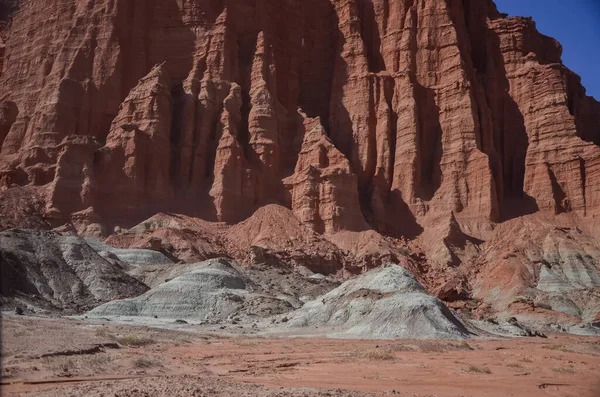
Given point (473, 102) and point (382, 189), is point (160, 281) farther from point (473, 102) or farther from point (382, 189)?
point (473, 102)

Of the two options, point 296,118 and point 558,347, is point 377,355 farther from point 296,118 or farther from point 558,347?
point 296,118

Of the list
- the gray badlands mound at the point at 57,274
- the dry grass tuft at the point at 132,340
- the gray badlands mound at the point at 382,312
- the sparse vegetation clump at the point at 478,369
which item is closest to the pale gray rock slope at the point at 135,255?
the gray badlands mound at the point at 57,274

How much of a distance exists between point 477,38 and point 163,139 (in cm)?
5185

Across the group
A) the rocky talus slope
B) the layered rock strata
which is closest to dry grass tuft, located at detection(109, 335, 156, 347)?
the rocky talus slope

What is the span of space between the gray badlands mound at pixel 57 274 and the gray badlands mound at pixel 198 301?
331 cm

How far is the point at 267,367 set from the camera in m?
17.8

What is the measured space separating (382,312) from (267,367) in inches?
625

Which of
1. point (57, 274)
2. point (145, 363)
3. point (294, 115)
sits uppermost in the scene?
point (294, 115)

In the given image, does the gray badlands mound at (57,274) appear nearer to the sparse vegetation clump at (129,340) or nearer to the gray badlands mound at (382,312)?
the gray badlands mound at (382,312)

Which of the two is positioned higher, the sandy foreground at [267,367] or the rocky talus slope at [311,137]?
the rocky talus slope at [311,137]

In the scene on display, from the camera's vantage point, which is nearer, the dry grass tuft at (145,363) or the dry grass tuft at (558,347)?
the dry grass tuft at (145,363)

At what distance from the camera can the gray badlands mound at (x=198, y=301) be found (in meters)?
40.6

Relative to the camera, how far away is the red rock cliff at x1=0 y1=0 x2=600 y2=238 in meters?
70.4

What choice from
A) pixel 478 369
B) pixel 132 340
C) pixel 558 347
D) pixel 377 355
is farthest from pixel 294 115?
pixel 478 369
